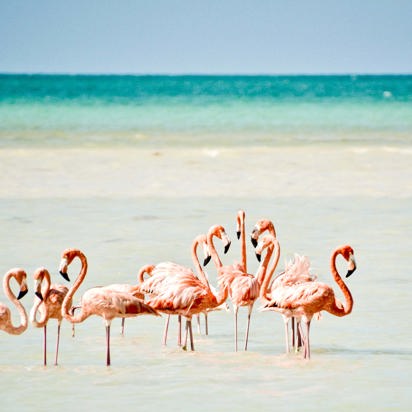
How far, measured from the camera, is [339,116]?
144ft

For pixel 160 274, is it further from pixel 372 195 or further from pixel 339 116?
pixel 339 116

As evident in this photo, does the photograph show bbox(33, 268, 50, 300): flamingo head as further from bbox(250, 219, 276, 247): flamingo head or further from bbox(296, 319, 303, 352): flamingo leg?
bbox(296, 319, 303, 352): flamingo leg

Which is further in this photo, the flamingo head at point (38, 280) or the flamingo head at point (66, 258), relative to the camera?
the flamingo head at point (66, 258)

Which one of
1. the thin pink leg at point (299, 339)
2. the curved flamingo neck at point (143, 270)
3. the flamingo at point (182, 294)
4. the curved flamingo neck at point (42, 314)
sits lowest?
the thin pink leg at point (299, 339)

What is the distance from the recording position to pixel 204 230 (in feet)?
41.5

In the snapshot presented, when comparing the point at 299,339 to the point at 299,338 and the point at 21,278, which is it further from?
the point at 21,278

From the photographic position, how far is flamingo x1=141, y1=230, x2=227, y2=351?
7.47 metres

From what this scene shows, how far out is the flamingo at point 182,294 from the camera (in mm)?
7469

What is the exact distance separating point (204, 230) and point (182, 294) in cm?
519

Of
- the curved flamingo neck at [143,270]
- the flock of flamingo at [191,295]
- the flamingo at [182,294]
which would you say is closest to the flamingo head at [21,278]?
the flock of flamingo at [191,295]

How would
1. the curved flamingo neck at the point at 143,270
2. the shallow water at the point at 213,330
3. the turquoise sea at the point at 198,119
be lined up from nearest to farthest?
the shallow water at the point at 213,330 < the curved flamingo neck at the point at 143,270 < the turquoise sea at the point at 198,119

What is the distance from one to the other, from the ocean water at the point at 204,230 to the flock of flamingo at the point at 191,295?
0.95 ft

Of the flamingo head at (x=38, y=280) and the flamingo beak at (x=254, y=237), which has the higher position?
the flamingo beak at (x=254, y=237)

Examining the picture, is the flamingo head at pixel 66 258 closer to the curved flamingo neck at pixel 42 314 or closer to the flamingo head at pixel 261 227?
the curved flamingo neck at pixel 42 314
